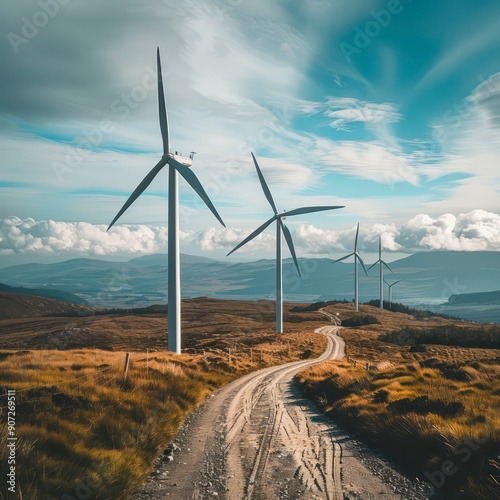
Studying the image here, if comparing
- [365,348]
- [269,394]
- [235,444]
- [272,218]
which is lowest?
[365,348]

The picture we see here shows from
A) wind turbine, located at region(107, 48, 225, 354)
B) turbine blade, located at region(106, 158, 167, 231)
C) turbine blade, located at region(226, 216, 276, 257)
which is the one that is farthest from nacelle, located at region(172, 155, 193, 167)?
turbine blade, located at region(226, 216, 276, 257)

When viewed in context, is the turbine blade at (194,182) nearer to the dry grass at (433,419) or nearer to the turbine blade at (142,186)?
the turbine blade at (142,186)

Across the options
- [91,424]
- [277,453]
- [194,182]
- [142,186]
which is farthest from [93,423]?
[142,186]

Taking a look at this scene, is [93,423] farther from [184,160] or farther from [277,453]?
[184,160]

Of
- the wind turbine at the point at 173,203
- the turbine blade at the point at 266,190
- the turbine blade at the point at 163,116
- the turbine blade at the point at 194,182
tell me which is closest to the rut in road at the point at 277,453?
the wind turbine at the point at 173,203

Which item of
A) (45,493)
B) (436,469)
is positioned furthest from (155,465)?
(436,469)

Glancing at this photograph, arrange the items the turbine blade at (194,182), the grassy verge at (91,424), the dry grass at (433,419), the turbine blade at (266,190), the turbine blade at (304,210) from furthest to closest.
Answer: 1. the turbine blade at (266,190)
2. the turbine blade at (304,210)
3. the turbine blade at (194,182)
4. the dry grass at (433,419)
5. the grassy verge at (91,424)

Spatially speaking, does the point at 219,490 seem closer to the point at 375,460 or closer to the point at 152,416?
the point at 375,460

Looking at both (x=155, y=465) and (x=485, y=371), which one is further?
(x=485, y=371)
